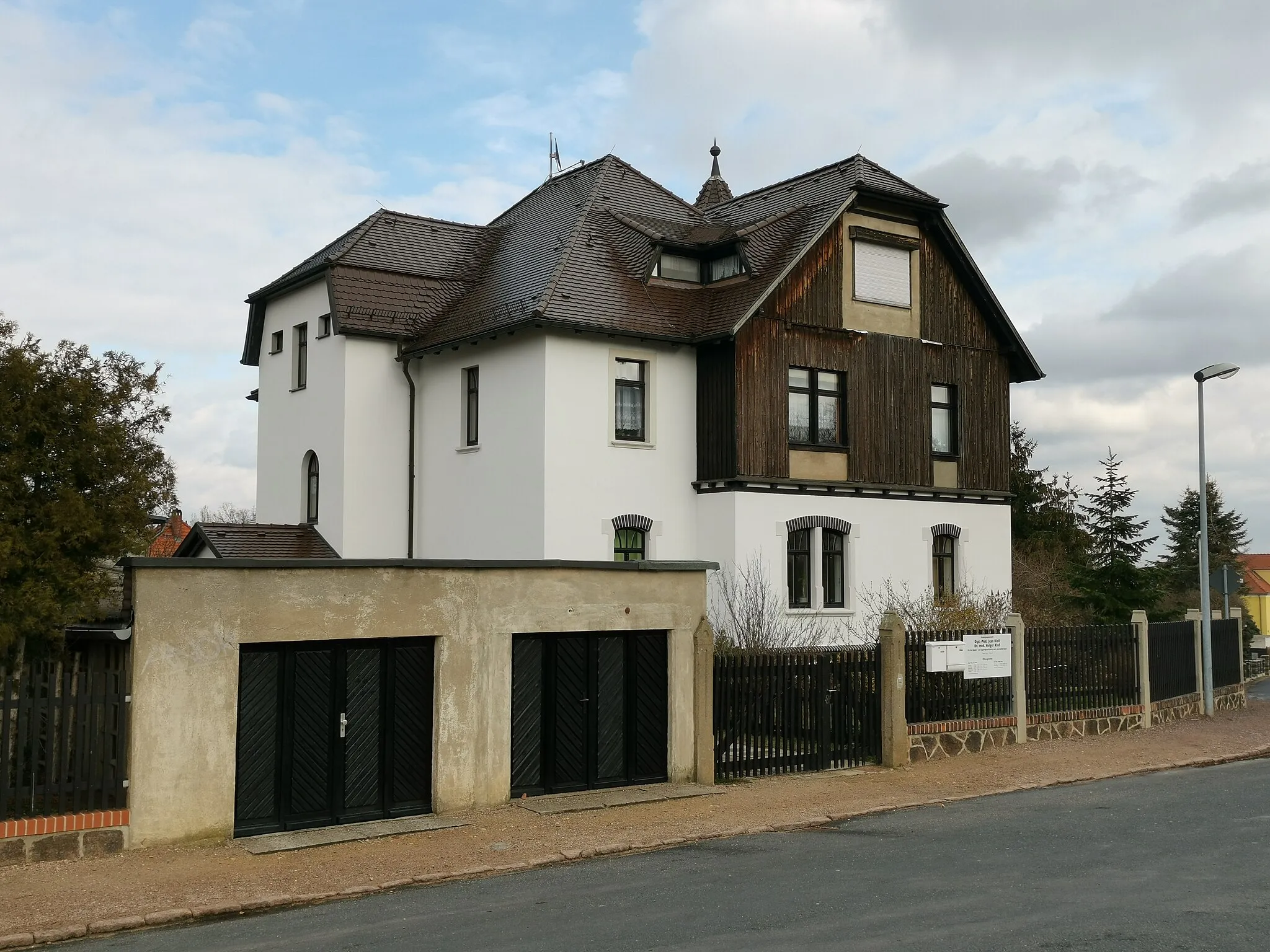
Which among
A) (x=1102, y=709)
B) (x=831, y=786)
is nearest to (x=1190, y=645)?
(x=1102, y=709)

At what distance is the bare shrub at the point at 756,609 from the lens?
24219 millimetres

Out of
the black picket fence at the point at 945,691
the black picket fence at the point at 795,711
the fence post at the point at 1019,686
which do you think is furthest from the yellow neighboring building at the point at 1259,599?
the black picket fence at the point at 795,711

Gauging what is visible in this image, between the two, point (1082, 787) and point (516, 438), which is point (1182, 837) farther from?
point (516, 438)

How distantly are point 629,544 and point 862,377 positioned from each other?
6.41 metres

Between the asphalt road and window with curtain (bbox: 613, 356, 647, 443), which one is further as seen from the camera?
window with curtain (bbox: 613, 356, 647, 443)

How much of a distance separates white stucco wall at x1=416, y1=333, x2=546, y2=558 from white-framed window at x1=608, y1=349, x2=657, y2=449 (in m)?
1.84

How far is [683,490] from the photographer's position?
26.4m

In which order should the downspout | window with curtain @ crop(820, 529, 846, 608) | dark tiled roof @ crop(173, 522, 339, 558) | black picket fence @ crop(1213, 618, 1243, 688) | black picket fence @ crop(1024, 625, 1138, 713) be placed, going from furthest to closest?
1. the downspout
2. dark tiled roof @ crop(173, 522, 339, 558)
3. window with curtain @ crop(820, 529, 846, 608)
4. black picket fence @ crop(1213, 618, 1243, 688)
5. black picket fence @ crop(1024, 625, 1138, 713)

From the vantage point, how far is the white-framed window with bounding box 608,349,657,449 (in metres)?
25.9

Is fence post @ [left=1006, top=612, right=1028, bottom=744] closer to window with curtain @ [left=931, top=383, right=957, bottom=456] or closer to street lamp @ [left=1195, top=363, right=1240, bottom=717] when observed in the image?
street lamp @ [left=1195, top=363, right=1240, bottom=717]

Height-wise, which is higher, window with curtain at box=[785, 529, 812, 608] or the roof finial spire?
the roof finial spire

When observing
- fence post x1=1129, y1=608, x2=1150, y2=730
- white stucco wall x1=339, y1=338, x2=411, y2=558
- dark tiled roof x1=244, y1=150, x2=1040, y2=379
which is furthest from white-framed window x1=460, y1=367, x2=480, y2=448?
fence post x1=1129, y1=608, x2=1150, y2=730

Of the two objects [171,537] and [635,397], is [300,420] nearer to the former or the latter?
[635,397]

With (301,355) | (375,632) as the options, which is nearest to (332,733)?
(375,632)
